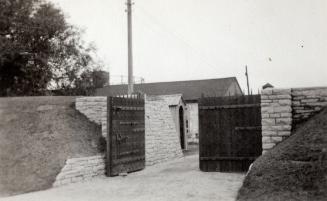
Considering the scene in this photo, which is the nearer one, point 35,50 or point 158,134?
point 158,134

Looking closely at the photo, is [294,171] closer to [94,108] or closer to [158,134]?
[94,108]

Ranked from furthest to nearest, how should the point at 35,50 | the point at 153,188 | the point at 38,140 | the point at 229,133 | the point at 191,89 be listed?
1. the point at 191,89
2. the point at 35,50
3. the point at 229,133
4. the point at 38,140
5. the point at 153,188

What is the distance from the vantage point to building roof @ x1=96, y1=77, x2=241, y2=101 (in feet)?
125

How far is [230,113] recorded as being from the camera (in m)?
12.6

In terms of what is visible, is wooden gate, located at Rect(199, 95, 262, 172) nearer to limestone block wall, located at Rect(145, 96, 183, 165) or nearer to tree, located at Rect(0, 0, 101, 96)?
limestone block wall, located at Rect(145, 96, 183, 165)

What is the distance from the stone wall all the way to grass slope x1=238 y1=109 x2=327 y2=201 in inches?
42.4

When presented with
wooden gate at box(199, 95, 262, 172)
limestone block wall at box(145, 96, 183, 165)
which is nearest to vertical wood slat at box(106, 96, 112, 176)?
limestone block wall at box(145, 96, 183, 165)

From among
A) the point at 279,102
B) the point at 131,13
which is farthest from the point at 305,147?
the point at 131,13

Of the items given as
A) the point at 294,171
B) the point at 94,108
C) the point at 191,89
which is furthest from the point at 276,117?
the point at 191,89

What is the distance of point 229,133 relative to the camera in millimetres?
12578

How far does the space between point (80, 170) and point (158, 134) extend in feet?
17.6

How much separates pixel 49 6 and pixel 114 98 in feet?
53.6

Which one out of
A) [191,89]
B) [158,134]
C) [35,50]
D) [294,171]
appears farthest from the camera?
[191,89]

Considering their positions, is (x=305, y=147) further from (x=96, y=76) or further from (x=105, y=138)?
(x=96, y=76)
